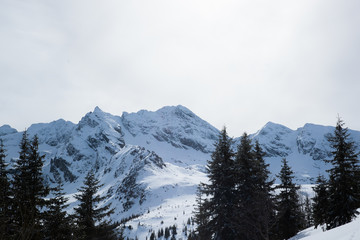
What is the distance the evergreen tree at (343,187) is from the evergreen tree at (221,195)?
938 cm

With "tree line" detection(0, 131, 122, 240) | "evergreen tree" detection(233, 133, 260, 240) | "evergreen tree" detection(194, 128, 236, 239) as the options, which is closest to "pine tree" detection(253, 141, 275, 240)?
"evergreen tree" detection(233, 133, 260, 240)

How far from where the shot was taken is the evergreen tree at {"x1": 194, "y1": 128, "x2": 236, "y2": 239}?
20.9 metres

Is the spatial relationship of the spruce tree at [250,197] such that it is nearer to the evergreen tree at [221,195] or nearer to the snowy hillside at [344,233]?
the evergreen tree at [221,195]

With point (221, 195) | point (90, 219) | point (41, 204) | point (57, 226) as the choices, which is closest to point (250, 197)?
point (221, 195)

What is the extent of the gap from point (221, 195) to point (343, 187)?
11297 millimetres

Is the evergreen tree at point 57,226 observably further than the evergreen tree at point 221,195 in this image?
No

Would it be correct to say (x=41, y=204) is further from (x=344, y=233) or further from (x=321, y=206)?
(x=321, y=206)

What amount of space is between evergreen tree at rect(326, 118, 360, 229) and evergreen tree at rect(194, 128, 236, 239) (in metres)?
9.38

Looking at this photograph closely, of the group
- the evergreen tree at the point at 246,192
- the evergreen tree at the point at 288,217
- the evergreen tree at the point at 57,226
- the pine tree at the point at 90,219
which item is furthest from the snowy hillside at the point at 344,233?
the evergreen tree at the point at 288,217

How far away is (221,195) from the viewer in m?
22.1

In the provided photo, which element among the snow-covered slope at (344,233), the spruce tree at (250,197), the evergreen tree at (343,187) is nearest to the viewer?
the snow-covered slope at (344,233)

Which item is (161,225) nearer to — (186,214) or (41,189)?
(186,214)

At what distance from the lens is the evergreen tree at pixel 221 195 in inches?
821

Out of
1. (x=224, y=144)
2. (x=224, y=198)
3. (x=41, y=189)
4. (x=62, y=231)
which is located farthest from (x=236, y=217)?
(x=41, y=189)
